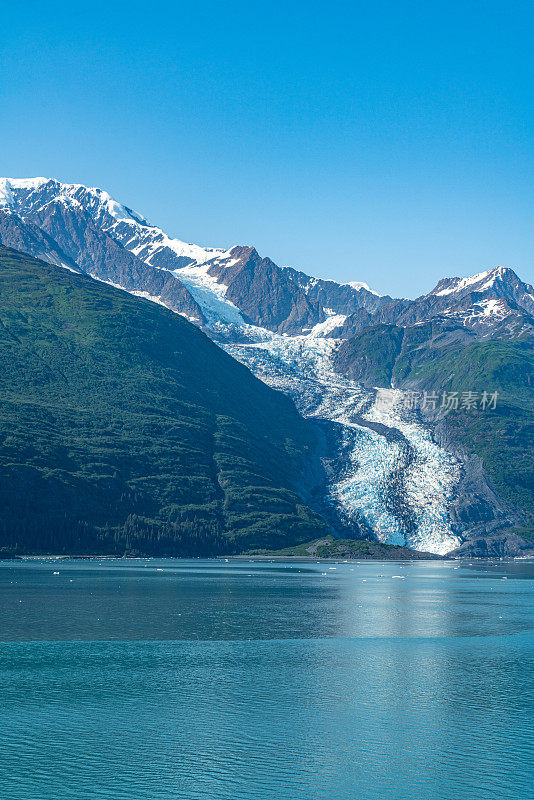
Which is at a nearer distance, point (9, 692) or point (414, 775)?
point (414, 775)

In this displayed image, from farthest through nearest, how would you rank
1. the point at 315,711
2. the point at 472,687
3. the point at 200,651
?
the point at 200,651
the point at 472,687
the point at 315,711

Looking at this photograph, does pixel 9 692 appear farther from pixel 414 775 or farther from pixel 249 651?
pixel 414 775

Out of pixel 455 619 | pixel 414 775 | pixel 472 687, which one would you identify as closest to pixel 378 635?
pixel 455 619

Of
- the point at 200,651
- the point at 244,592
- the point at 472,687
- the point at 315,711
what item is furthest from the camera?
the point at 244,592

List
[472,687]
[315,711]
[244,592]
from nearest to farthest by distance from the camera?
[315,711] → [472,687] → [244,592]

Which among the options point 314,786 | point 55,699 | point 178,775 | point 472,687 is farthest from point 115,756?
point 472,687

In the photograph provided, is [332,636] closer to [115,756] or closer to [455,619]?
[455,619]
